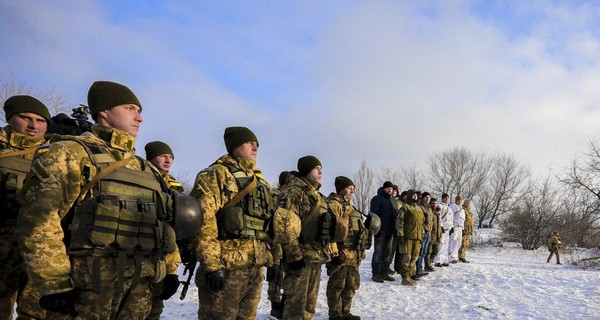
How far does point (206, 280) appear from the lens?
3377 millimetres

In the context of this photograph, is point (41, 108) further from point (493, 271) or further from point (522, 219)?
point (522, 219)

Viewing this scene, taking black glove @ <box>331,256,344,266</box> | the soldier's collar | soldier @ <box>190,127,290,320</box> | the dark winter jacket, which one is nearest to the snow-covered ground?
black glove @ <box>331,256,344,266</box>

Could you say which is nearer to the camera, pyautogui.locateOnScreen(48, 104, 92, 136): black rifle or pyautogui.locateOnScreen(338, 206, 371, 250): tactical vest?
pyautogui.locateOnScreen(48, 104, 92, 136): black rifle

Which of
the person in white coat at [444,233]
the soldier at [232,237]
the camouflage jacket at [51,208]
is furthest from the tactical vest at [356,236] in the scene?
the person in white coat at [444,233]

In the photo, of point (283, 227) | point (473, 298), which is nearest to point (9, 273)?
point (283, 227)

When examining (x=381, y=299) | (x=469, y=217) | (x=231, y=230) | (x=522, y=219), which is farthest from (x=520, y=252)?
(x=231, y=230)

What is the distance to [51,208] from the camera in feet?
7.09

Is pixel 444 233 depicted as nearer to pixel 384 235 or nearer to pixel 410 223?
pixel 410 223

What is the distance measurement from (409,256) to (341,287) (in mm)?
3750

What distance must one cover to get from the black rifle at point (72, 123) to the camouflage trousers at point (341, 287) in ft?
12.0

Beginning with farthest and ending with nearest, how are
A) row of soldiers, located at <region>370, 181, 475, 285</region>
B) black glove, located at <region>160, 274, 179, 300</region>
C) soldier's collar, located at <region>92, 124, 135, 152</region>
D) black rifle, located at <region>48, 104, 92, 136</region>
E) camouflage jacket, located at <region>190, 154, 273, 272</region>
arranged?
row of soldiers, located at <region>370, 181, 475, 285</region>, black rifle, located at <region>48, 104, 92, 136</region>, camouflage jacket, located at <region>190, 154, 273, 272</region>, black glove, located at <region>160, 274, 179, 300</region>, soldier's collar, located at <region>92, 124, 135, 152</region>

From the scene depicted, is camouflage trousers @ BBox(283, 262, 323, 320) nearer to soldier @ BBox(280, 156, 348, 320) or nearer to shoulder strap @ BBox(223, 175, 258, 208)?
soldier @ BBox(280, 156, 348, 320)

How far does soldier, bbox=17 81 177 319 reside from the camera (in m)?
2.13

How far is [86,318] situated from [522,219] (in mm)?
A: 25338
